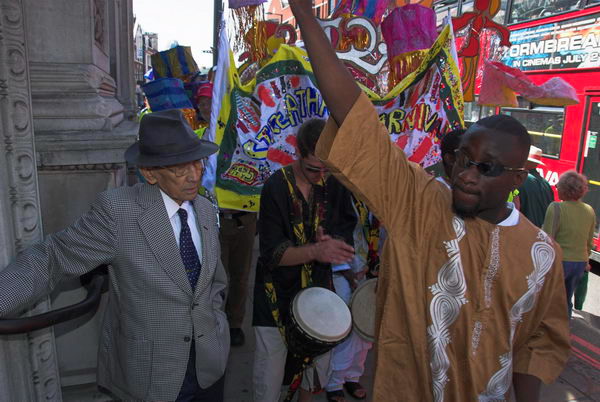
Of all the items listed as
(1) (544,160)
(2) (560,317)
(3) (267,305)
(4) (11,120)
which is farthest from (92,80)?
(1) (544,160)

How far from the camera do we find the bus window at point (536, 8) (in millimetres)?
7047

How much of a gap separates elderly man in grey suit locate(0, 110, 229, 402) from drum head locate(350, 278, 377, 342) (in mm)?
869

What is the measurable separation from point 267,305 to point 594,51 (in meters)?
6.64

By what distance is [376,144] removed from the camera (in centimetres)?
142

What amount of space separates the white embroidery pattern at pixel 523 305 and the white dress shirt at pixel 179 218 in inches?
48.7

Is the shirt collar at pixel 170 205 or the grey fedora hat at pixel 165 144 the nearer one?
the grey fedora hat at pixel 165 144

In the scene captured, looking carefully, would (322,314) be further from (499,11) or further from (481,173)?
(499,11)

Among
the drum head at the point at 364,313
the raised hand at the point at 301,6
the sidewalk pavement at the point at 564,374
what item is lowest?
the sidewalk pavement at the point at 564,374

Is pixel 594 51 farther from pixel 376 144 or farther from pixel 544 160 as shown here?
pixel 376 144

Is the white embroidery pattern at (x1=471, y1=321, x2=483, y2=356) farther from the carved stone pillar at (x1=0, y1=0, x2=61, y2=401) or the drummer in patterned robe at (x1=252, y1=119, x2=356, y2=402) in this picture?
the carved stone pillar at (x1=0, y1=0, x2=61, y2=401)

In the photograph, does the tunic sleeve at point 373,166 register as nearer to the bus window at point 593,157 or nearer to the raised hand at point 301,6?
the raised hand at point 301,6

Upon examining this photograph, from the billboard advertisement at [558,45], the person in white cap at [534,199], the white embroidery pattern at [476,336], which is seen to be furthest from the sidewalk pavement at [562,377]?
the billboard advertisement at [558,45]

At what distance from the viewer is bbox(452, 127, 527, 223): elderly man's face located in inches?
57.0

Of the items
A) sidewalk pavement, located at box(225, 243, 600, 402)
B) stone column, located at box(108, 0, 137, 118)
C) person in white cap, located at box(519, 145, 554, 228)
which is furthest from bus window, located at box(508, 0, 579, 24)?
stone column, located at box(108, 0, 137, 118)
